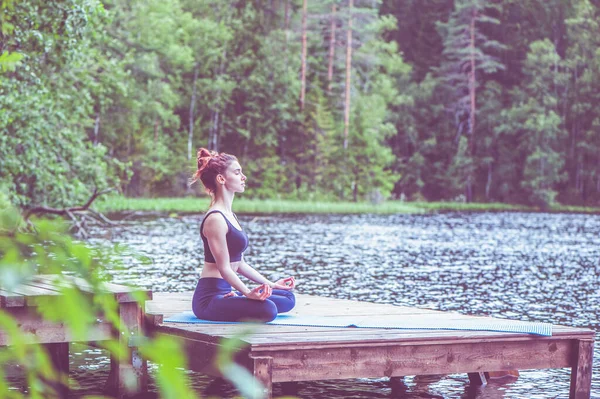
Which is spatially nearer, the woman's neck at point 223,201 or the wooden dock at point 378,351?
the wooden dock at point 378,351

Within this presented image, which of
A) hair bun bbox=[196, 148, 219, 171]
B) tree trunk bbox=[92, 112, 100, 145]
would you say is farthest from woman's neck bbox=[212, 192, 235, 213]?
tree trunk bbox=[92, 112, 100, 145]

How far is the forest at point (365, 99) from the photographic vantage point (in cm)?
5728

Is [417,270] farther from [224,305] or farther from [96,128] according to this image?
[96,128]

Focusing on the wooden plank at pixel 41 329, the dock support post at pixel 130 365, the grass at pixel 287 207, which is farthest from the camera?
the grass at pixel 287 207

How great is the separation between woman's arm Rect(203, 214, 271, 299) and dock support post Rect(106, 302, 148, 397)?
0.62 meters

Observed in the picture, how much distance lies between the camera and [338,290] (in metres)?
16.5

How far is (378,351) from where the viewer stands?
659 centimetres

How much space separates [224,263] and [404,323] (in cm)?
133

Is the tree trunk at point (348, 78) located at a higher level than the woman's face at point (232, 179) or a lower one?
higher

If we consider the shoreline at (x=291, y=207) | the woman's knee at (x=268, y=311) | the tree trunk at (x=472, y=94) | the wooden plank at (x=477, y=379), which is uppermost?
the tree trunk at (x=472, y=94)

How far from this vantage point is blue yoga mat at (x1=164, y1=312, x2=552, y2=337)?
23.5 ft

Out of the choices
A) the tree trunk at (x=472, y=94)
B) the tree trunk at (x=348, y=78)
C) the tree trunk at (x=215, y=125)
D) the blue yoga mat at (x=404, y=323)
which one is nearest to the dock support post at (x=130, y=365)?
the blue yoga mat at (x=404, y=323)

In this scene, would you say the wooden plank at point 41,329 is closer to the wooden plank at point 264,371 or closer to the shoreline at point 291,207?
the wooden plank at point 264,371

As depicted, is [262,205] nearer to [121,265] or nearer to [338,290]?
[338,290]
